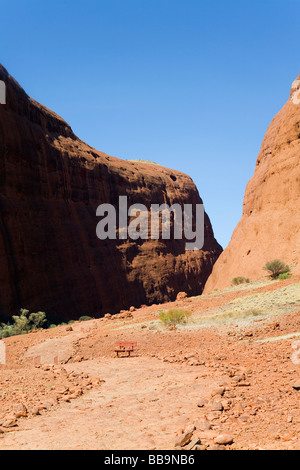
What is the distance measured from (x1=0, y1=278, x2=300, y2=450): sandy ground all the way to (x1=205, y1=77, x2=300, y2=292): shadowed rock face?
939cm

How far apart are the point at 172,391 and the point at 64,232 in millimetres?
32699

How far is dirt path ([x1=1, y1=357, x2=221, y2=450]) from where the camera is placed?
16.8ft

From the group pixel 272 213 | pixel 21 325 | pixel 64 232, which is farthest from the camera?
pixel 64 232

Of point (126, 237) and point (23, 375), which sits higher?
point (126, 237)

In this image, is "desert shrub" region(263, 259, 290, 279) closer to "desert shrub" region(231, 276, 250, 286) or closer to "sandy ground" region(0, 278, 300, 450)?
"desert shrub" region(231, 276, 250, 286)

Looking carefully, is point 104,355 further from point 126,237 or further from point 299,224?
point 126,237

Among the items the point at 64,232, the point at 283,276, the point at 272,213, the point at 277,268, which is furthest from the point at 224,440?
the point at 64,232

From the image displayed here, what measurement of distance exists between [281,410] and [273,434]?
0.78 meters

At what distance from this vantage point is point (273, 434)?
15.1 feet

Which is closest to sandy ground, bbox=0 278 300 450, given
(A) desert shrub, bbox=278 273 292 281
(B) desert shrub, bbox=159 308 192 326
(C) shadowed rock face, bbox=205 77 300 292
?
(B) desert shrub, bbox=159 308 192 326

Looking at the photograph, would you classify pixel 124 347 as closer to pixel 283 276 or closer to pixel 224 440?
pixel 224 440

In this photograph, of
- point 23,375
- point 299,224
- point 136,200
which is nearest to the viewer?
point 23,375

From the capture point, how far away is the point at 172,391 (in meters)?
7.43

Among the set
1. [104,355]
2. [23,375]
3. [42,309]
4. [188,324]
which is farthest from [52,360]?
[42,309]
